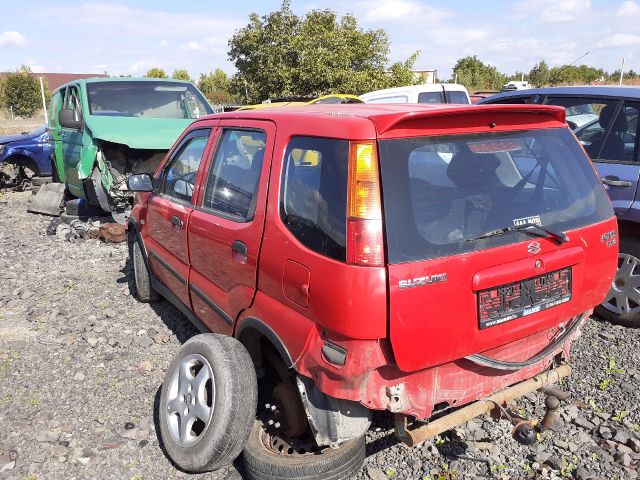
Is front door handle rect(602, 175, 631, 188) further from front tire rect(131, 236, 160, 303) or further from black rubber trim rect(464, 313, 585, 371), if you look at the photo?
front tire rect(131, 236, 160, 303)

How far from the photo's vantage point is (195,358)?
9.63 ft

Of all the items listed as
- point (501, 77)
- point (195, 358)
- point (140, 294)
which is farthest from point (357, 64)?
point (501, 77)

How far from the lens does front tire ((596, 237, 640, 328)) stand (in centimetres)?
421

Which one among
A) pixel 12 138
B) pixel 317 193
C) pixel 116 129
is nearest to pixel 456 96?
pixel 116 129

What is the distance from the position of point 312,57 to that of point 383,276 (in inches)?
701

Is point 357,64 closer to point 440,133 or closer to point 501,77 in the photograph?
point 440,133

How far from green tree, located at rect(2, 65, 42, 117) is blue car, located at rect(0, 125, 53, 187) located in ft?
86.2

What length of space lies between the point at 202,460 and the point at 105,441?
31.9 inches

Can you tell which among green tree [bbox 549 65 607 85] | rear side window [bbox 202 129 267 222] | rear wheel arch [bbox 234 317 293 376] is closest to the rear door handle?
rear side window [bbox 202 129 267 222]

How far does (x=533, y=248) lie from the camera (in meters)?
2.39

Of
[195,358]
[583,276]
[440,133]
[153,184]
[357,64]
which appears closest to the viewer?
[440,133]

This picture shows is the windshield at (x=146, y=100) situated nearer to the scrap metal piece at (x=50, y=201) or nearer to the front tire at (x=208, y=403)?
the scrap metal piece at (x=50, y=201)

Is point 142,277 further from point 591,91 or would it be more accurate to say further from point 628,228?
point 591,91

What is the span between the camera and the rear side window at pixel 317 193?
2180mm
